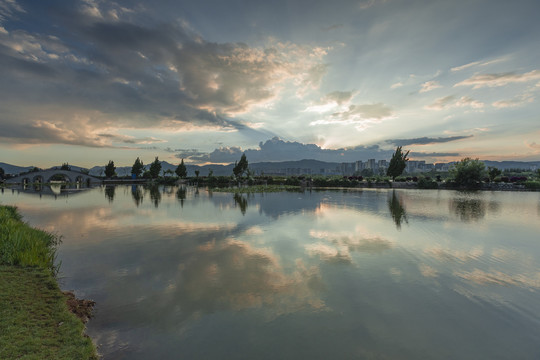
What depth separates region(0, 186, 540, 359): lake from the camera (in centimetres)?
643

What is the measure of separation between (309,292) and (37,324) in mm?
8280

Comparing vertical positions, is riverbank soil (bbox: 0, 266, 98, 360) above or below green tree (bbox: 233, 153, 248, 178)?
below

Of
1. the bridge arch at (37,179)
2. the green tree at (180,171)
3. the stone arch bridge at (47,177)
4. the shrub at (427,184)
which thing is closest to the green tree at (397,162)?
the shrub at (427,184)

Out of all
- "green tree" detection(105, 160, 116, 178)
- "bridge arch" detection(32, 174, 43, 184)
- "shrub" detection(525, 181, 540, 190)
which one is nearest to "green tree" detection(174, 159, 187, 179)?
"green tree" detection(105, 160, 116, 178)

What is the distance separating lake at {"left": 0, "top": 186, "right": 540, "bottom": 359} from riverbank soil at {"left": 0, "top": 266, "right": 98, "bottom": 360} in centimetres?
66

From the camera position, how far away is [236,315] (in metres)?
7.70

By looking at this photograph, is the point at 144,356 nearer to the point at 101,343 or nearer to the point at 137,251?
the point at 101,343

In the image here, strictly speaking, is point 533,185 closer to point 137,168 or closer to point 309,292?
point 309,292

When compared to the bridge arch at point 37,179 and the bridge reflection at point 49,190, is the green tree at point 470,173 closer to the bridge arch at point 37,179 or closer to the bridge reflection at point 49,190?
the bridge reflection at point 49,190

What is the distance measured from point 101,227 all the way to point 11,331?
54.2 feet

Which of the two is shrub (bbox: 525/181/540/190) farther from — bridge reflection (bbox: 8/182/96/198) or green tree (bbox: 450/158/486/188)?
bridge reflection (bbox: 8/182/96/198)

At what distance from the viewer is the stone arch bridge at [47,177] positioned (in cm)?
9325

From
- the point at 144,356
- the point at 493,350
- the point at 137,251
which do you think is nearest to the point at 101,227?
the point at 137,251

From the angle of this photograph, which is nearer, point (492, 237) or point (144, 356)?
point (144, 356)
